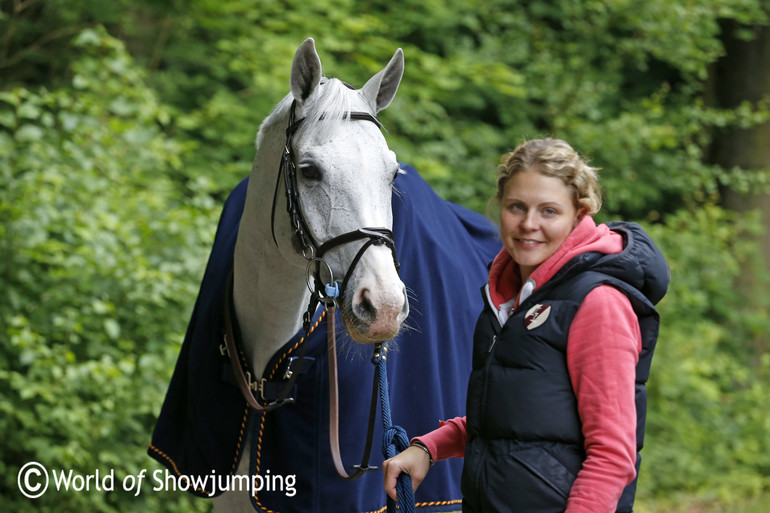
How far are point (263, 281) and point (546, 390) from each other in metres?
1.02

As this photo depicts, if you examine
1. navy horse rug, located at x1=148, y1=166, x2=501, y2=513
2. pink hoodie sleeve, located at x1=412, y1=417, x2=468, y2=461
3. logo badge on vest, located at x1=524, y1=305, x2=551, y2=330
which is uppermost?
logo badge on vest, located at x1=524, y1=305, x2=551, y2=330

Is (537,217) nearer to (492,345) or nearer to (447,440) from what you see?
(492,345)

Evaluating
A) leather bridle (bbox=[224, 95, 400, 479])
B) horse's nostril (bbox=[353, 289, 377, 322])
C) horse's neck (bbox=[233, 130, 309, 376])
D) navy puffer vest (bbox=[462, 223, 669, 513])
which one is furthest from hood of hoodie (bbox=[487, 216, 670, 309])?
horse's neck (bbox=[233, 130, 309, 376])

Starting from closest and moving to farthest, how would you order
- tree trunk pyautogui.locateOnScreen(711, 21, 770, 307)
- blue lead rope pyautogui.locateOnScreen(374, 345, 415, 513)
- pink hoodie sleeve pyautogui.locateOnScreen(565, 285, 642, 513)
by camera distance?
pink hoodie sleeve pyautogui.locateOnScreen(565, 285, 642, 513)
blue lead rope pyautogui.locateOnScreen(374, 345, 415, 513)
tree trunk pyautogui.locateOnScreen(711, 21, 770, 307)

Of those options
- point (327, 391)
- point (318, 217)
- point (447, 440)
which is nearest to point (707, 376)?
point (327, 391)

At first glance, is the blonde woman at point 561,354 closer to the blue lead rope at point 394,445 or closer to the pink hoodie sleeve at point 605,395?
the pink hoodie sleeve at point 605,395

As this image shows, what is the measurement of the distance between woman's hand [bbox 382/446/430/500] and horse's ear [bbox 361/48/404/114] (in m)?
0.97

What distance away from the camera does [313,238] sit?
1926 mm

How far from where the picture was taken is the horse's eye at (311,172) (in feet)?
6.29

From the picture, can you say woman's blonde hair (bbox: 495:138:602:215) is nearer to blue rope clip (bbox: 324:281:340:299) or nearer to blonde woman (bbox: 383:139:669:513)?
blonde woman (bbox: 383:139:669:513)

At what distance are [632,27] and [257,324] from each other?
5.38 meters

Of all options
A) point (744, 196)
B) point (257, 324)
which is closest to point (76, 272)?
point (257, 324)

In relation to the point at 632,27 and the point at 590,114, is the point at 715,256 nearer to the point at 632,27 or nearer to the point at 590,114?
the point at 590,114

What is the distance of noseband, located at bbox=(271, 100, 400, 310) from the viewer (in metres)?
1.81
